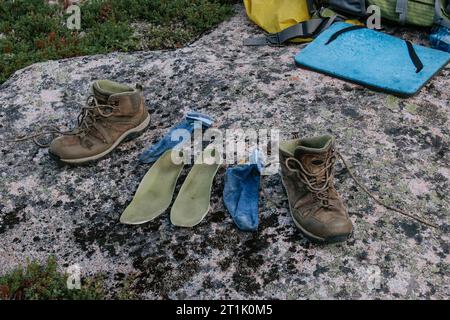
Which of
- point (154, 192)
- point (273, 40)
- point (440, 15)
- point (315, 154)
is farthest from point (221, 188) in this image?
point (440, 15)

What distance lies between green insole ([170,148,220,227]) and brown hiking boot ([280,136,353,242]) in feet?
2.35

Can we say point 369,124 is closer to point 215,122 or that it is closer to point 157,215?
point 215,122

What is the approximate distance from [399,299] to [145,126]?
2948 millimetres

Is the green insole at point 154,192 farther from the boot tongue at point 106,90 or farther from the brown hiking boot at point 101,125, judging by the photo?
the boot tongue at point 106,90

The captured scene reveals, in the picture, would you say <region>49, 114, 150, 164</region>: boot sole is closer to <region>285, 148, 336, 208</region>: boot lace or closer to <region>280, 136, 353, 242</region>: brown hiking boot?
<region>280, 136, 353, 242</region>: brown hiking boot

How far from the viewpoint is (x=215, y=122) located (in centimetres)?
572

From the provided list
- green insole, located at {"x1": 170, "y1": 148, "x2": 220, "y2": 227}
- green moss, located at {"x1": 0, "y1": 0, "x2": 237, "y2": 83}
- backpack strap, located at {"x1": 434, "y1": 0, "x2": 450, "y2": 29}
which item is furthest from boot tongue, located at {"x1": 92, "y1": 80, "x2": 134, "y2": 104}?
backpack strap, located at {"x1": 434, "y1": 0, "x2": 450, "y2": 29}

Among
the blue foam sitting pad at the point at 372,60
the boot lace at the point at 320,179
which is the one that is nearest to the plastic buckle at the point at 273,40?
the blue foam sitting pad at the point at 372,60

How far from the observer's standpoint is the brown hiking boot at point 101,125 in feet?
17.2

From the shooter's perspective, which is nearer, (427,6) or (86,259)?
(86,259)

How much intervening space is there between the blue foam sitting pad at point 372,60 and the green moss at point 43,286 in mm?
3505

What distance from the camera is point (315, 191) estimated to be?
4375 millimetres

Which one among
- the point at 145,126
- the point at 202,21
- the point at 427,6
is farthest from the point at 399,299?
the point at 202,21

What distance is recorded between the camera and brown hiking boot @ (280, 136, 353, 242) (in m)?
4.23
